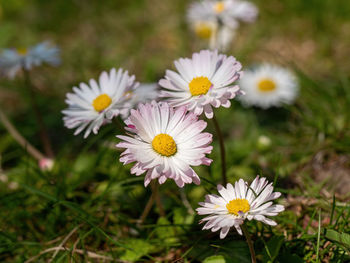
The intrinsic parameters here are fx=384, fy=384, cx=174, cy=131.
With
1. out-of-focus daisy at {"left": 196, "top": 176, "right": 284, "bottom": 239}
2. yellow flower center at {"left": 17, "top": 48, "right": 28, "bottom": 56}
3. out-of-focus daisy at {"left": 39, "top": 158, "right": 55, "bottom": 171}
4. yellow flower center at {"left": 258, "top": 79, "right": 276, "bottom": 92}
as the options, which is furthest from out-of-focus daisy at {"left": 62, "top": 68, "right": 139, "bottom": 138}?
yellow flower center at {"left": 258, "top": 79, "right": 276, "bottom": 92}

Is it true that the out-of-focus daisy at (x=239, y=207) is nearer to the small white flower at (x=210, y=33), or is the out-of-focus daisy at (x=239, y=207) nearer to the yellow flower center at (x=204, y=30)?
the small white flower at (x=210, y=33)

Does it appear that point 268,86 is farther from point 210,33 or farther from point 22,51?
point 22,51

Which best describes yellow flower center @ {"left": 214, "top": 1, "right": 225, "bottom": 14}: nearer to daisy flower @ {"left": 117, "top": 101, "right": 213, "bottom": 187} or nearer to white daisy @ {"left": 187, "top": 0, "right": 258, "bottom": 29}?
white daisy @ {"left": 187, "top": 0, "right": 258, "bottom": 29}

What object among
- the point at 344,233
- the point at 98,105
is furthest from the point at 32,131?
the point at 344,233

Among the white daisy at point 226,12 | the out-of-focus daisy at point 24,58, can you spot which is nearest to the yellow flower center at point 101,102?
the out-of-focus daisy at point 24,58

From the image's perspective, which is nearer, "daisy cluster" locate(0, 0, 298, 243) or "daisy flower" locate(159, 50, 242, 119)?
"daisy cluster" locate(0, 0, 298, 243)

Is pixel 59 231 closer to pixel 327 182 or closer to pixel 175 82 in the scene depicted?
pixel 175 82
